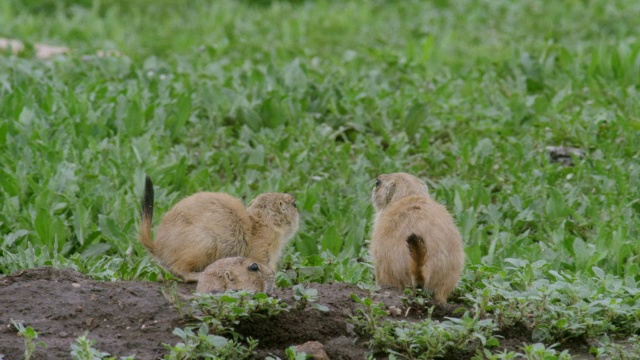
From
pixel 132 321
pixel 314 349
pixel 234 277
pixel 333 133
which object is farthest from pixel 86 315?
pixel 333 133

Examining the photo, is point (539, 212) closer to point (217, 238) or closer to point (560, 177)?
point (560, 177)

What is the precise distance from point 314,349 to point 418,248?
3.60ft

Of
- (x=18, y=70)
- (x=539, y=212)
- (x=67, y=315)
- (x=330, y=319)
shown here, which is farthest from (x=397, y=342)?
(x=18, y=70)

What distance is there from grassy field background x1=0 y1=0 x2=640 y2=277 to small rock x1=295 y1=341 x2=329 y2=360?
2.20 metres

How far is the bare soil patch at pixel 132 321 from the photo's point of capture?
4.35m

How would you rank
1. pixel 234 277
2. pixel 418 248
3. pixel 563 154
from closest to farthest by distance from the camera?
1. pixel 234 277
2. pixel 418 248
3. pixel 563 154

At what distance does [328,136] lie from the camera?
333 inches

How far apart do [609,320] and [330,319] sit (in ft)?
4.27

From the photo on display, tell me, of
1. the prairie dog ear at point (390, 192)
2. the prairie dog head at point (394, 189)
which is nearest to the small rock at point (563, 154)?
the prairie dog head at point (394, 189)

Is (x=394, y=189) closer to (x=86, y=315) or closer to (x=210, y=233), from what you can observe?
(x=210, y=233)

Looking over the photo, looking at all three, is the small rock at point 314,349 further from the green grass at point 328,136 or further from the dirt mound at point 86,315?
the green grass at point 328,136

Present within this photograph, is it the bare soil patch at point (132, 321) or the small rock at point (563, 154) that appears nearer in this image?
the bare soil patch at point (132, 321)

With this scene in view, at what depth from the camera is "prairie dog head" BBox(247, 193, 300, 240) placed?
6.03 m

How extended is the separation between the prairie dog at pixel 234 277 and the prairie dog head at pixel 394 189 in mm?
1131
